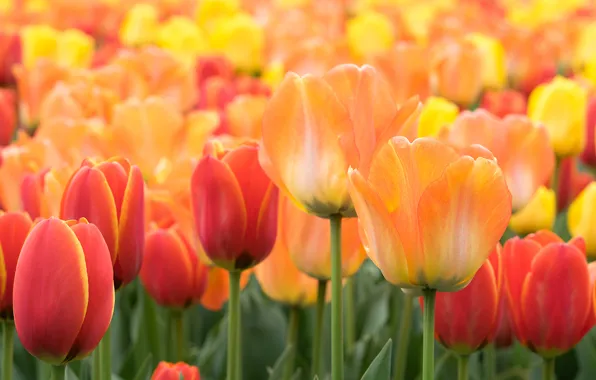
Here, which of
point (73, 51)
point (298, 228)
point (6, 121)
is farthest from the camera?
point (73, 51)

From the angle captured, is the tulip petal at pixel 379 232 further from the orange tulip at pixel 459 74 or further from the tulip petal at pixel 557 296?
the orange tulip at pixel 459 74

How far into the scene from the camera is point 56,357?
977mm

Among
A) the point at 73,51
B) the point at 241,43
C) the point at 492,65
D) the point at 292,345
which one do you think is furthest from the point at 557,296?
the point at 73,51

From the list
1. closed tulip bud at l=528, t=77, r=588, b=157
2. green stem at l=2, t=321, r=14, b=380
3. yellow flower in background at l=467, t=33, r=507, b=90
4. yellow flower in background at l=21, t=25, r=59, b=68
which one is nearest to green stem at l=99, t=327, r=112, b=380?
green stem at l=2, t=321, r=14, b=380

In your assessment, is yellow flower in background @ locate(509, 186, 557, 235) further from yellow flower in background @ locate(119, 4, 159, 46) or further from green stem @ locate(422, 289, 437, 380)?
yellow flower in background @ locate(119, 4, 159, 46)

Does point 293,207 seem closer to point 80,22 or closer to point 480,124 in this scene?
point 480,124

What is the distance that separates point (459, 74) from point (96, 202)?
1716 millimetres

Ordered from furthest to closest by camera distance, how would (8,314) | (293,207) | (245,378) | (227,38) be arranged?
(227,38) → (245,378) → (293,207) → (8,314)

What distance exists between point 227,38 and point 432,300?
2641 millimetres

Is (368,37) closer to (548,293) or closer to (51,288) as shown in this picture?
(548,293)

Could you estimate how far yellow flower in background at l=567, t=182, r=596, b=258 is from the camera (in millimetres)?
1748

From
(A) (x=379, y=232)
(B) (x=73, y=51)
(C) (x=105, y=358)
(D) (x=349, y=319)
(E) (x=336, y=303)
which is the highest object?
(B) (x=73, y=51)

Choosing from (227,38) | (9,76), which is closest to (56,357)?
(9,76)

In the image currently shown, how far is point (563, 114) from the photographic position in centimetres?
212
